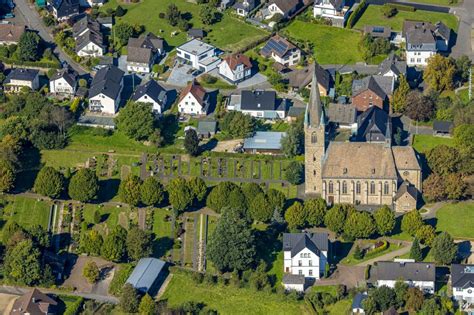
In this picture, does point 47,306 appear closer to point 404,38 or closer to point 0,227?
point 0,227

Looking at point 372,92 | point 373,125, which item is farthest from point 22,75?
point 373,125

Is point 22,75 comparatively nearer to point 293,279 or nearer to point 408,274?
point 293,279

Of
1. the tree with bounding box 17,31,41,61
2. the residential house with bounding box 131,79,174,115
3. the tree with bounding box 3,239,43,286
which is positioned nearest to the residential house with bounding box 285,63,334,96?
the residential house with bounding box 131,79,174,115

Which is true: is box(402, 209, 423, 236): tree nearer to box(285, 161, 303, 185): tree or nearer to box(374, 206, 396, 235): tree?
box(374, 206, 396, 235): tree

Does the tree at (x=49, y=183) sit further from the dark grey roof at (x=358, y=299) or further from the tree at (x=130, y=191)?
the dark grey roof at (x=358, y=299)

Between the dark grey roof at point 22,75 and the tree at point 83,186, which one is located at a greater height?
the dark grey roof at point 22,75

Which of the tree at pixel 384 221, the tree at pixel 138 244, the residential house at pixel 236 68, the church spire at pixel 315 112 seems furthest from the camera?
the residential house at pixel 236 68

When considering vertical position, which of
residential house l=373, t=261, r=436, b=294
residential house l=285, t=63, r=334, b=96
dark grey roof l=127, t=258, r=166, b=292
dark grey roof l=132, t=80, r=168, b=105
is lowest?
dark grey roof l=127, t=258, r=166, b=292

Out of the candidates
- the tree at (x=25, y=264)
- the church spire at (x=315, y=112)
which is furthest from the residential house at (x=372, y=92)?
the tree at (x=25, y=264)
